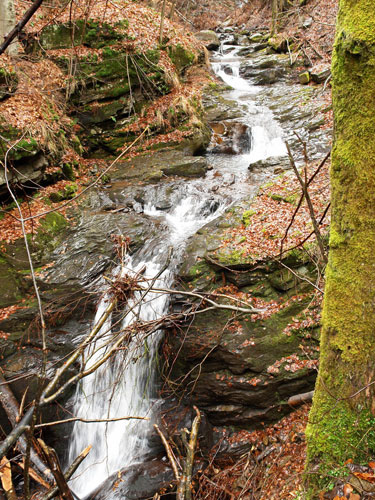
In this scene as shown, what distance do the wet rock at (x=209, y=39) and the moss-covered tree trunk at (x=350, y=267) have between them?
72.6ft

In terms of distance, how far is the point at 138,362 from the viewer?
6.10 m

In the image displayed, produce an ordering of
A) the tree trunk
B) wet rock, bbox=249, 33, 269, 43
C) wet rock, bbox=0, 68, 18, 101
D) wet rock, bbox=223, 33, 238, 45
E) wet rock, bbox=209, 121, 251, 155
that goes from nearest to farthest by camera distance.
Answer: the tree trunk → wet rock, bbox=0, 68, 18, 101 → wet rock, bbox=209, 121, 251, 155 → wet rock, bbox=249, 33, 269, 43 → wet rock, bbox=223, 33, 238, 45

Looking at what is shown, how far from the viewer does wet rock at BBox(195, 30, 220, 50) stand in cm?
2103

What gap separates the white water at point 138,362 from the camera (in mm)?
5461

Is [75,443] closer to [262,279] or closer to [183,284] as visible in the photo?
[183,284]

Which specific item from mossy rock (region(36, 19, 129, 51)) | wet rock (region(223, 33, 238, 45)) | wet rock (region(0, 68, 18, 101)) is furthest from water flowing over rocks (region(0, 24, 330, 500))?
wet rock (region(223, 33, 238, 45))

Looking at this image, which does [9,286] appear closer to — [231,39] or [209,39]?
[209,39]

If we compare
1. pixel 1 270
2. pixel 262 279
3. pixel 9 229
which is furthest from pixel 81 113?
pixel 262 279

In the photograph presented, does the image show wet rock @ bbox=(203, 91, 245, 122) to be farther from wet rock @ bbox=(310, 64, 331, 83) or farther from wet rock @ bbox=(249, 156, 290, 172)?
wet rock @ bbox=(249, 156, 290, 172)

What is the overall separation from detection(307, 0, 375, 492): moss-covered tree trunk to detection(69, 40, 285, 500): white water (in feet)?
5.77

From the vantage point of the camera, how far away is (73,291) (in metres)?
6.39

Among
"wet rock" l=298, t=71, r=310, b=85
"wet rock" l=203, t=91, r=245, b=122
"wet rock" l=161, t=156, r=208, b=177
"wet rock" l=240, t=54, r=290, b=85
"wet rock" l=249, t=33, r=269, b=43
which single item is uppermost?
"wet rock" l=249, t=33, r=269, b=43

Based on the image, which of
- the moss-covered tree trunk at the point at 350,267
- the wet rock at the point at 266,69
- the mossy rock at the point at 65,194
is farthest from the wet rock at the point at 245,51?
the moss-covered tree trunk at the point at 350,267

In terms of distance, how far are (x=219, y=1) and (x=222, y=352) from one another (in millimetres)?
30726
